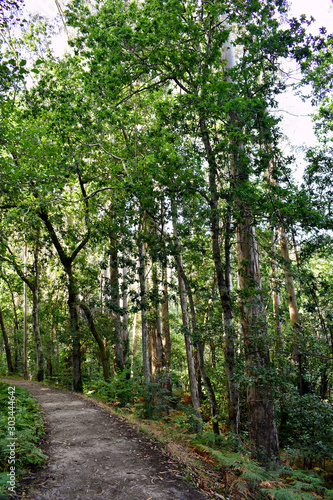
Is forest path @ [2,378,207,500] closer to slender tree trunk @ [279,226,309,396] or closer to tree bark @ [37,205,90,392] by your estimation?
slender tree trunk @ [279,226,309,396]

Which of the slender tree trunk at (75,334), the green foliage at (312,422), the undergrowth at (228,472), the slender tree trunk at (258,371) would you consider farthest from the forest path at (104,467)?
the slender tree trunk at (75,334)

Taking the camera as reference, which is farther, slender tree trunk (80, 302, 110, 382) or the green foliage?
slender tree trunk (80, 302, 110, 382)

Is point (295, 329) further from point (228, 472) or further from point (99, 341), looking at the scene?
point (99, 341)

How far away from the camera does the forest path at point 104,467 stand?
345cm

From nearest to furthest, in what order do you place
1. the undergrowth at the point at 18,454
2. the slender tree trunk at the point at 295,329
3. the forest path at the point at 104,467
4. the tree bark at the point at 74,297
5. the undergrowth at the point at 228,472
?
the undergrowth at the point at 18,454 → the forest path at the point at 104,467 → the undergrowth at the point at 228,472 → the slender tree trunk at the point at 295,329 → the tree bark at the point at 74,297

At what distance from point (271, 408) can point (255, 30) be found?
7.66m

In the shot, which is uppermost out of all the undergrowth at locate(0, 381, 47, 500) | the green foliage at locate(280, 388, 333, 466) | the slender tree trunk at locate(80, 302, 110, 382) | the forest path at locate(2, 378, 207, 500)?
the slender tree trunk at locate(80, 302, 110, 382)

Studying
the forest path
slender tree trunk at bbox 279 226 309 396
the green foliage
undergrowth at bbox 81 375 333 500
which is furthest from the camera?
the green foliage

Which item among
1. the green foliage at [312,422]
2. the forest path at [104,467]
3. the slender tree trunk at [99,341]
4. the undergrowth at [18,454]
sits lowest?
the green foliage at [312,422]

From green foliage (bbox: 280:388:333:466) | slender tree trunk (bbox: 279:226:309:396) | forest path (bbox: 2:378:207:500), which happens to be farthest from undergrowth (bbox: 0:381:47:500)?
green foliage (bbox: 280:388:333:466)

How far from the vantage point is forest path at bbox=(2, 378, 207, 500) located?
3447mm

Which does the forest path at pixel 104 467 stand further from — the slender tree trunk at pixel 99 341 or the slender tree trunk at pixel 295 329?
the slender tree trunk at pixel 99 341

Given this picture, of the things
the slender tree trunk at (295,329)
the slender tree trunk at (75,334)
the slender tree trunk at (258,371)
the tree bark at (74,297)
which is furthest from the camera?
the slender tree trunk at (75,334)

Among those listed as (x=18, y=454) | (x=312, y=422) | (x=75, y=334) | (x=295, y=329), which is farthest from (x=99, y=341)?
(x=18, y=454)
